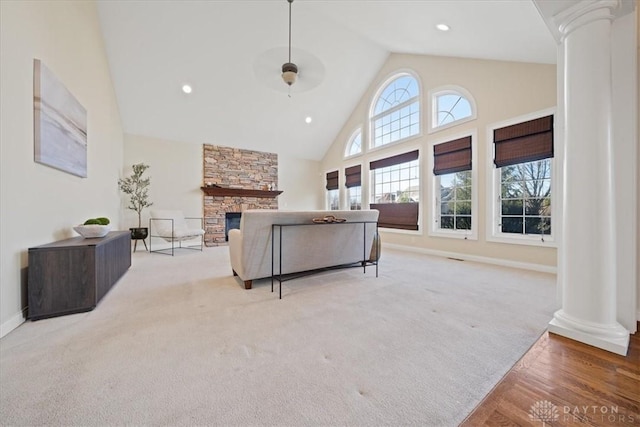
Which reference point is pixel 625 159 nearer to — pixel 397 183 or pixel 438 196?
pixel 438 196

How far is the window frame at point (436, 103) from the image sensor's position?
164 inches

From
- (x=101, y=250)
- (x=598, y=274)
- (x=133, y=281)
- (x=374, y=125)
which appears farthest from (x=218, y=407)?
(x=374, y=125)

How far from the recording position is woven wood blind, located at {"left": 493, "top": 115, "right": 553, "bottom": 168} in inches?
130

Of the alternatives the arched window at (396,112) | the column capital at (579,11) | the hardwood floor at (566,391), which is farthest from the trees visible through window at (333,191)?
the hardwood floor at (566,391)

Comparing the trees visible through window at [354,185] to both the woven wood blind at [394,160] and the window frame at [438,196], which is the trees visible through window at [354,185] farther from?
the window frame at [438,196]

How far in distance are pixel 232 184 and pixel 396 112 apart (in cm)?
451

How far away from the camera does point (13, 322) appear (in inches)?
66.6

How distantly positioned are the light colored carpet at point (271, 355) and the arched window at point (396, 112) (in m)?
3.95

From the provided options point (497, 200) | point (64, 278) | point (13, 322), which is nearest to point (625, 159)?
point (497, 200)

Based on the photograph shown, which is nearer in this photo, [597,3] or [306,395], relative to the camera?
[306,395]

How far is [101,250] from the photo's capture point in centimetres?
218

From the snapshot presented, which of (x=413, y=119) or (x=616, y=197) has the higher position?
(x=413, y=119)

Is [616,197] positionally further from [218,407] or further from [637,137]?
[218,407]

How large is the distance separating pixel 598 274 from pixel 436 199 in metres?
3.36
